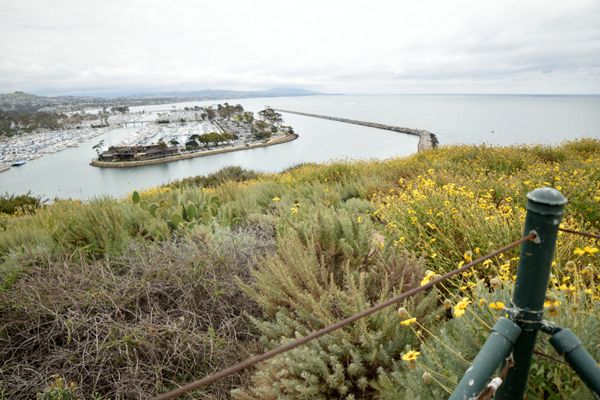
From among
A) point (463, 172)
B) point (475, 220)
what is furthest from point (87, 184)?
point (475, 220)

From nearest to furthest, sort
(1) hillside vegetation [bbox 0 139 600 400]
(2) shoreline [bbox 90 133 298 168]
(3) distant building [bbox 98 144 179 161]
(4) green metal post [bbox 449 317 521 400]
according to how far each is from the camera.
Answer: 1. (4) green metal post [bbox 449 317 521 400]
2. (1) hillside vegetation [bbox 0 139 600 400]
3. (2) shoreline [bbox 90 133 298 168]
4. (3) distant building [bbox 98 144 179 161]

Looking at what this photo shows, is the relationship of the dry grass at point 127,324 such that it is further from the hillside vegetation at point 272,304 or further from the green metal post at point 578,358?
the green metal post at point 578,358

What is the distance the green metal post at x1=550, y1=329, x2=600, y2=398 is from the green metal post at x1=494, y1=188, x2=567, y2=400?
0.06m

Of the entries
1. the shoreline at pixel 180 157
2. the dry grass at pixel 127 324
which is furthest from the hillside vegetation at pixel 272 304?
the shoreline at pixel 180 157

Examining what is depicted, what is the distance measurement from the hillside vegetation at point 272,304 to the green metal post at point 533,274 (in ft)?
1.10

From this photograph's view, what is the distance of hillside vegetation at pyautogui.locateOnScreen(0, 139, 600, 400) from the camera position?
6.39 ft

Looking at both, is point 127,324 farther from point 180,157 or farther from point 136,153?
point 136,153

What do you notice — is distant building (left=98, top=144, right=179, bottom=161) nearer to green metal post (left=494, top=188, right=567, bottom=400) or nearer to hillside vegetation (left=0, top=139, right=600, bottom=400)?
hillside vegetation (left=0, top=139, right=600, bottom=400)

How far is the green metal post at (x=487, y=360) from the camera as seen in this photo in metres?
0.86

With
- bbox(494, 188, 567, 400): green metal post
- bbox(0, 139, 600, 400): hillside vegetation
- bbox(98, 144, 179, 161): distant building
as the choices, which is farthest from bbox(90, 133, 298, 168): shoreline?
bbox(494, 188, 567, 400): green metal post

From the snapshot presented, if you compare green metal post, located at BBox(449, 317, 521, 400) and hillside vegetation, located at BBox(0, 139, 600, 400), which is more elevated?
green metal post, located at BBox(449, 317, 521, 400)

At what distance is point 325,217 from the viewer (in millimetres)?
3725

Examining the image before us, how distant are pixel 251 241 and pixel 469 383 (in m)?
3.78

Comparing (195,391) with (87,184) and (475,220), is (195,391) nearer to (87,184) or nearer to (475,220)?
(475,220)
